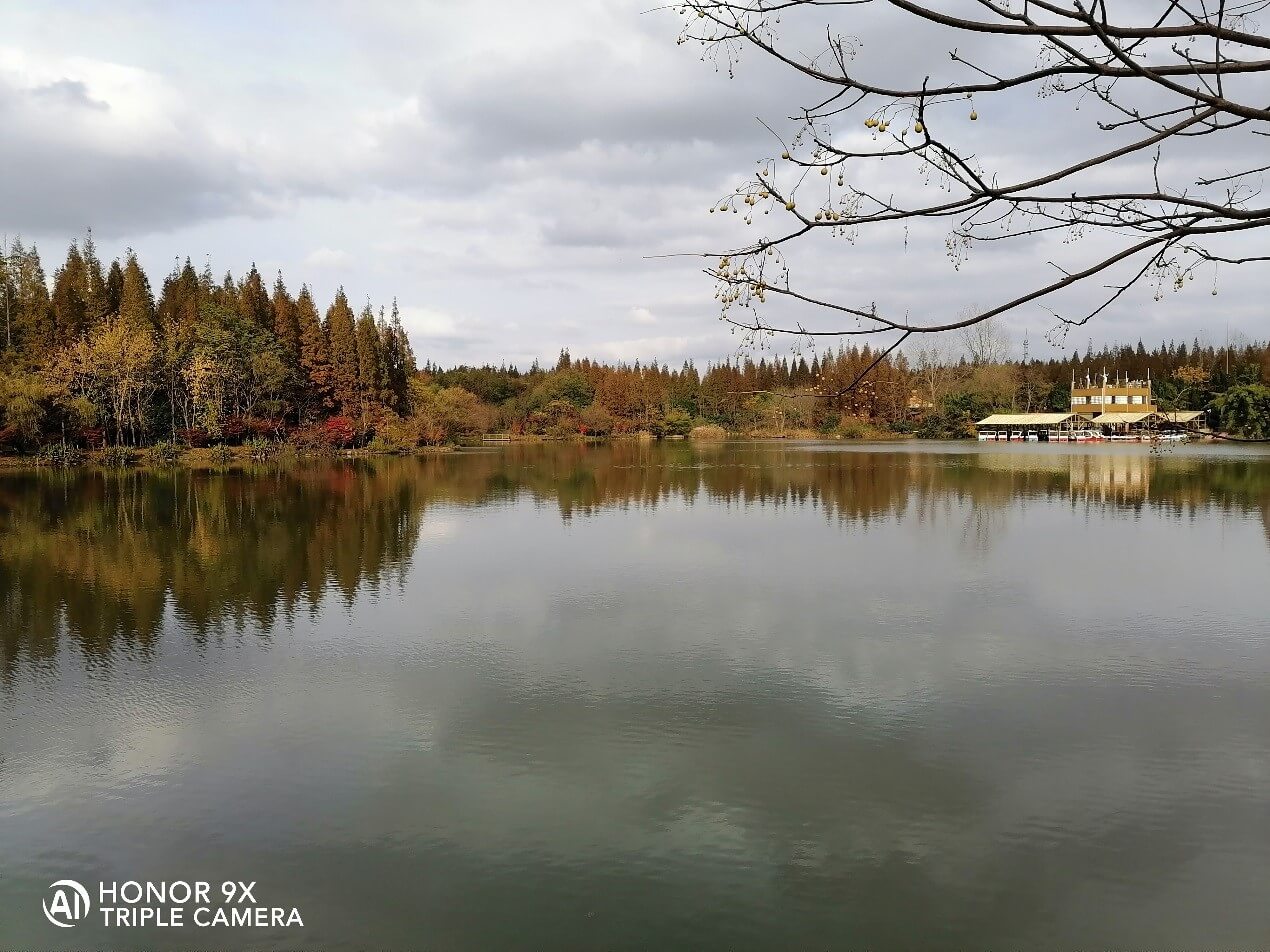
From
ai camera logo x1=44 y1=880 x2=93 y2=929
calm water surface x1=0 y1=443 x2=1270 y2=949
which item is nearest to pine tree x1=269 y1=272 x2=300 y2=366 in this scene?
calm water surface x1=0 y1=443 x2=1270 y2=949

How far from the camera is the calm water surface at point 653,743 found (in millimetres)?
4355

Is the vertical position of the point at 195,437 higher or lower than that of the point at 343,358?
lower

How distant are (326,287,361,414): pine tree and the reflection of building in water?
119 ft

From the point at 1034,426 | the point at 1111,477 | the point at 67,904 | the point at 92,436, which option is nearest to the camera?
the point at 67,904

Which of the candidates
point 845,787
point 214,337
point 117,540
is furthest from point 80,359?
Result: point 845,787

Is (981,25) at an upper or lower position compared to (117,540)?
upper

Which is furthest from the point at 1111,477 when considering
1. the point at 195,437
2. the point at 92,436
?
the point at 92,436

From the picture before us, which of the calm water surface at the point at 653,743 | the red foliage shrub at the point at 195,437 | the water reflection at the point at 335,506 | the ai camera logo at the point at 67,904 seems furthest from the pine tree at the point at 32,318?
the ai camera logo at the point at 67,904

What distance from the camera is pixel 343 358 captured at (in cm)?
4784

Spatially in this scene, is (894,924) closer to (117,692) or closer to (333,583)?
(117,692)

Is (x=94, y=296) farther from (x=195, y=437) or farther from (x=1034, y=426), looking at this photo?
(x=1034, y=426)

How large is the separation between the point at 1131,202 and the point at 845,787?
4.25 m

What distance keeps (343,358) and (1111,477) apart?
125 ft

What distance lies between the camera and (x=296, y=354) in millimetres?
47719
